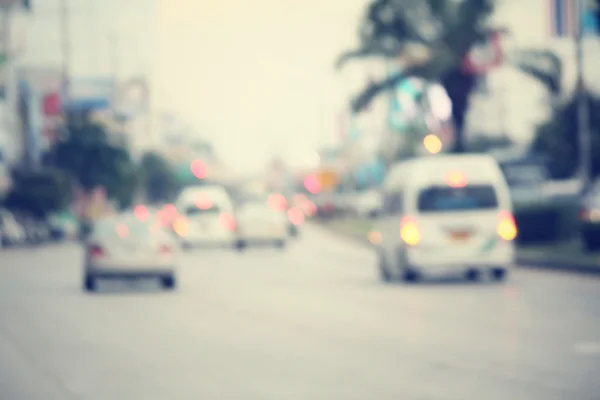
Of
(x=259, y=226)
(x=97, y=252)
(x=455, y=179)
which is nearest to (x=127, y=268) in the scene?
(x=97, y=252)

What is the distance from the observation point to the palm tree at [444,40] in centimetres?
4112

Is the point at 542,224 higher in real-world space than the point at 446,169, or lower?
lower

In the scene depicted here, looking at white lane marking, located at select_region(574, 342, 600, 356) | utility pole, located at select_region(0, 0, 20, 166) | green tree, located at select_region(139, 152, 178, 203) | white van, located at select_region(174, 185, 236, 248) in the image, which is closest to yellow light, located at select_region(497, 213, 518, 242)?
white lane marking, located at select_region(574, 342, 600, 356)

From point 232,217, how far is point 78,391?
113 ft

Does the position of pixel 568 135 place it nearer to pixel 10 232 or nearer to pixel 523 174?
pixel 523 174

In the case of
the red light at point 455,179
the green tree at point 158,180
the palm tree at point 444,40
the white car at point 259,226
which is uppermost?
the palm tree at point 444,40

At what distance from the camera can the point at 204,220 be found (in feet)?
148

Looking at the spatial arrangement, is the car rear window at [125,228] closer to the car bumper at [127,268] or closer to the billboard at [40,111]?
the car bumper at [127,268]

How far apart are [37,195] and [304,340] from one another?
163ft

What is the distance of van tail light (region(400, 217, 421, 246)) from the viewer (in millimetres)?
25109

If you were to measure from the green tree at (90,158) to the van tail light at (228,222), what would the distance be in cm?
3314

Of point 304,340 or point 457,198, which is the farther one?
point 457,198

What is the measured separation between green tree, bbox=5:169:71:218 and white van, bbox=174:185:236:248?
19.3m

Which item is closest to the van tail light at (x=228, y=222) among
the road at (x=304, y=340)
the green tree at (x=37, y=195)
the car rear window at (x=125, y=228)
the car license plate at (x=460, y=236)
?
the road at (x=304, y=340)
